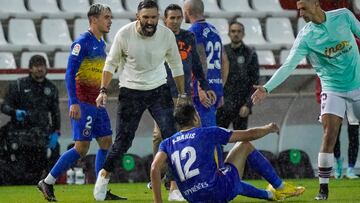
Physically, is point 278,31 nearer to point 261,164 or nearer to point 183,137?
point 261,164

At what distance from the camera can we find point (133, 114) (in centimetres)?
1163

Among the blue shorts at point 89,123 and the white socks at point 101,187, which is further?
the blue shorts at point 89,123

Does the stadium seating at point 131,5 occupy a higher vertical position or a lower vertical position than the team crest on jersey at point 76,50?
higher

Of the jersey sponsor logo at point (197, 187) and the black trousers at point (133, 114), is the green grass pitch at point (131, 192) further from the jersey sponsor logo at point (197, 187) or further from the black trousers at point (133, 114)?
the jersey sponsor logo at point (197, 187)

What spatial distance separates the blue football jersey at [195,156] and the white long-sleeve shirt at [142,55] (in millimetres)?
2174

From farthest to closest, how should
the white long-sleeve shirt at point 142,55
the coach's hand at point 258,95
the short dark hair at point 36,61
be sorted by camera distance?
1. the short dark hair at point 36,61
2. the white long-sleeve shirt at point 142,55
3. the coach's hand at point 258,95

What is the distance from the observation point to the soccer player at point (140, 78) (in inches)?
456

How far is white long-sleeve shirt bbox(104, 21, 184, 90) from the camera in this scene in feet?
A: 38.0

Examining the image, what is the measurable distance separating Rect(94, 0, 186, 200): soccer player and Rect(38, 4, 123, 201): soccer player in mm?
513

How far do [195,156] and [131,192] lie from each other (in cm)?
414

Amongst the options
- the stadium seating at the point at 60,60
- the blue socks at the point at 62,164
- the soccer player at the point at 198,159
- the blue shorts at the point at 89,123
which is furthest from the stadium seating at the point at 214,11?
the soccer player at the point at 198,159

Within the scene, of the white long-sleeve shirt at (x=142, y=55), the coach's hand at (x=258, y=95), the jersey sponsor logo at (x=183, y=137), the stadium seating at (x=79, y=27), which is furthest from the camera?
the stadium seating at (x=79, y=27)

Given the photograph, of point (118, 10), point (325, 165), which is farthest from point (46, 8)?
point (325, 165)

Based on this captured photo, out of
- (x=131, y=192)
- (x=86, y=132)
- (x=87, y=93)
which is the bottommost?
(x=131, y=192)
